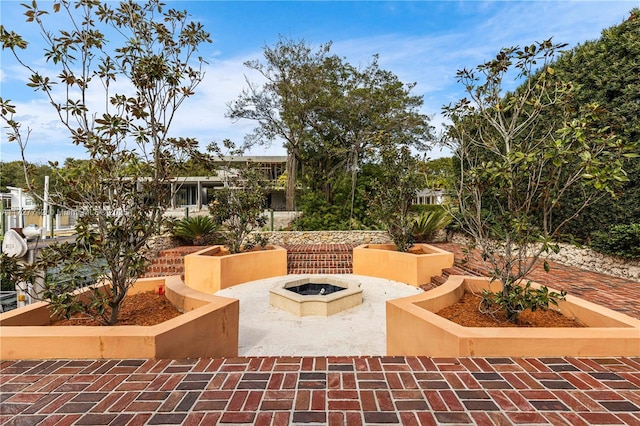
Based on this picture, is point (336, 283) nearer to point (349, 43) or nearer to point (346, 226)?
point (346, 226)

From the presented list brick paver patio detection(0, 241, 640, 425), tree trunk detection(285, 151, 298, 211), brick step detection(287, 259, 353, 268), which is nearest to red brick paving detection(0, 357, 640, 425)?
brick paver patio detection(0, 241, 640, 425)

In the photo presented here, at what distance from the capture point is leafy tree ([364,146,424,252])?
7.57 m

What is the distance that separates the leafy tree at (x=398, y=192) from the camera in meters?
7.57

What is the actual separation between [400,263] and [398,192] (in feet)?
5.96

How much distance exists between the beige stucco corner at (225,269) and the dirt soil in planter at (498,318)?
4.85 m

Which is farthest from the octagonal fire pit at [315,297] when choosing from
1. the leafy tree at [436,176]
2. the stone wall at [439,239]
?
the stone wall at [439,239]

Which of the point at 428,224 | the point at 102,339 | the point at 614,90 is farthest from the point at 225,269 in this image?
the point at 614,90

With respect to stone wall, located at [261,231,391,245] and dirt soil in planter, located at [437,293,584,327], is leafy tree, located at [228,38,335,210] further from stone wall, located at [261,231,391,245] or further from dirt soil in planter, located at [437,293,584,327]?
dirt soil in planter, located at [437,293,584,327]

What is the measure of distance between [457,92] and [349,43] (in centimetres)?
1010

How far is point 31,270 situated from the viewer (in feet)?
9.29

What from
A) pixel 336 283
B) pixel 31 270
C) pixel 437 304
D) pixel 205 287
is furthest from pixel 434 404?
pixel 205 287

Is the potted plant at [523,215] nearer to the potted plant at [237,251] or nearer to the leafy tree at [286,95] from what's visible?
the potted plant at [237,251]

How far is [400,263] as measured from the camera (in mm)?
7211

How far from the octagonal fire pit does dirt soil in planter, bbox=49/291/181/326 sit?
83.5 inches
